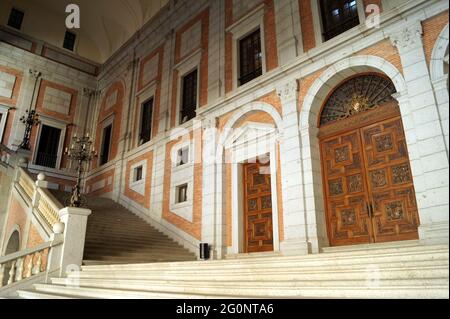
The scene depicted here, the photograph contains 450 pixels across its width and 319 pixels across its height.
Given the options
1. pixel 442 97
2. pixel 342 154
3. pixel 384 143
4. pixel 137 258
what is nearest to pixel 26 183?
pixel 137 258

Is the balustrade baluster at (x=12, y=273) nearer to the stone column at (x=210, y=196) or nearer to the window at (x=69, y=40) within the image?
the stone column at (x=210, y=196)

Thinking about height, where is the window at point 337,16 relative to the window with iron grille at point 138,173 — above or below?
above

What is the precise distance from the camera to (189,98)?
42.1 feet

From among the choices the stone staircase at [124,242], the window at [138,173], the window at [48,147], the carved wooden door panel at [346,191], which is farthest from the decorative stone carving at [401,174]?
the window at [48,147]

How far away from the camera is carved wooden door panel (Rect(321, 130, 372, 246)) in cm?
703

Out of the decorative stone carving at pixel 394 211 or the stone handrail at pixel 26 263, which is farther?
the stone handrail at pixel 26 263

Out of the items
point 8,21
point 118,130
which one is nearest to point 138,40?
point 118,130

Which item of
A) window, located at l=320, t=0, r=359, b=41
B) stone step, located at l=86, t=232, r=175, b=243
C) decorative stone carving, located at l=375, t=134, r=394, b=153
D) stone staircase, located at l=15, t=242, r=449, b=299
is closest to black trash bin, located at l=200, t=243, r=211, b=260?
stone step, located at l=86, t=232, r=175, b=243

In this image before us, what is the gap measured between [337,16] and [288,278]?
6.84 metres

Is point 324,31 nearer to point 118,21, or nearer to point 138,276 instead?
point 138,276

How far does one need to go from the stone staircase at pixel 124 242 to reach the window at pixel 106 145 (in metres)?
4.69

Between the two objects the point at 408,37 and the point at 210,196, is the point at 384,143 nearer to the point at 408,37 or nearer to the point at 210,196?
the point at 408,37

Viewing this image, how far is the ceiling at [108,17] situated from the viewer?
56.2 ft

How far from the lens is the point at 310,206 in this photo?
743 centimetres
